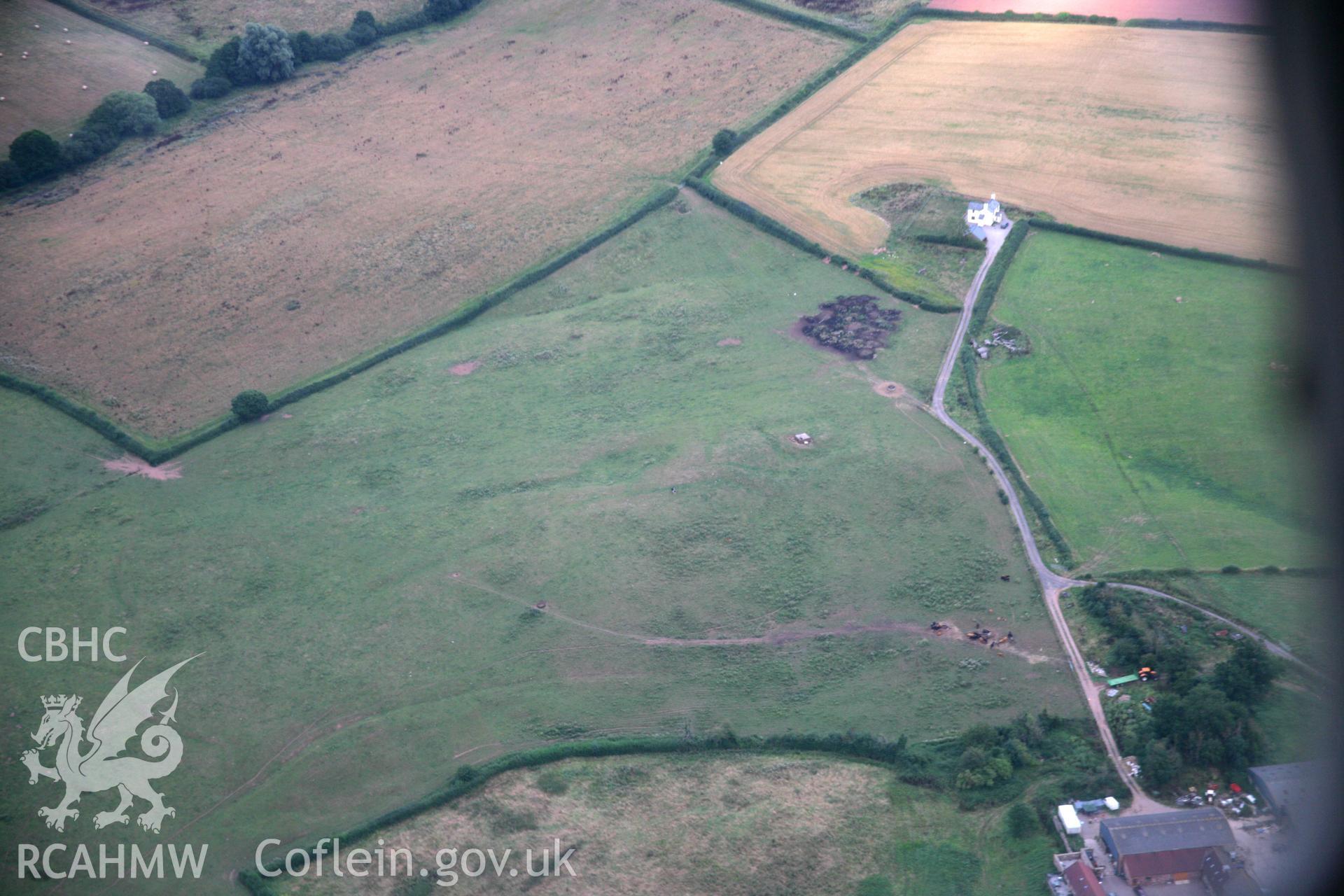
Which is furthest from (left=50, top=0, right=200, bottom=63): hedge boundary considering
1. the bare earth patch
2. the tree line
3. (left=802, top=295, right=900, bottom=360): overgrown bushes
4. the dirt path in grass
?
the dirt path in grass

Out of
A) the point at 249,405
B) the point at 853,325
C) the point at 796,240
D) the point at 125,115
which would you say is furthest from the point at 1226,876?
the point at 125,115

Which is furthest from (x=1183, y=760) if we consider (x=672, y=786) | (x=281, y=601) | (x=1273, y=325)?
(x=281, y=601)

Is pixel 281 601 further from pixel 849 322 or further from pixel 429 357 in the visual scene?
pixel 849 322

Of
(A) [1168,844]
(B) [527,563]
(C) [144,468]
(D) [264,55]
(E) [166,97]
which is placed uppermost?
(D) [264,55]

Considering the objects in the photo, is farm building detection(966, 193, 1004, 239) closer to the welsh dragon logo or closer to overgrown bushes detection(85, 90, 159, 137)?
the welsh dragon logo

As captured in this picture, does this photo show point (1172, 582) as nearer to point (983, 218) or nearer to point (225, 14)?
point (983, 218)
